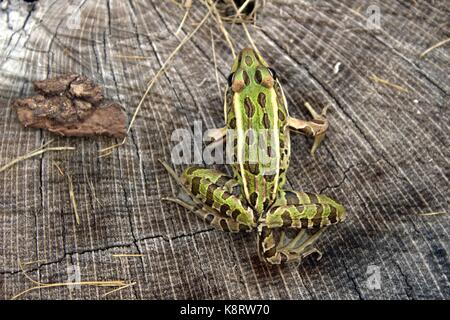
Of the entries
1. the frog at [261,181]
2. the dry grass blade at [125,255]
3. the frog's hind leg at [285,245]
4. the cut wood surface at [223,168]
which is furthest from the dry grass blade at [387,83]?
the dry grass blade at [125,255]

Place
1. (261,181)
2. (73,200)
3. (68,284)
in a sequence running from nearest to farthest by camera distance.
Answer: (68,284), (73,200), (261,181)

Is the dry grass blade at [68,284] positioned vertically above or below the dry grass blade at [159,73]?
below

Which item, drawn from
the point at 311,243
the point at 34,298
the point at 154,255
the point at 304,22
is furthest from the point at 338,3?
the point at 34,298

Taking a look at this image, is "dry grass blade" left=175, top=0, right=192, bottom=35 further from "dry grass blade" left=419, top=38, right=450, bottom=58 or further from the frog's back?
"dry grass blade" left=419, top=38, right=450, bottom=58

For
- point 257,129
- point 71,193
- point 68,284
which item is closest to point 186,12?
point 257,129

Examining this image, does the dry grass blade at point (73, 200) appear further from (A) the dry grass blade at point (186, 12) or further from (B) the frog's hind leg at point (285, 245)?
(A) the dry grass blade at point (186, 12)

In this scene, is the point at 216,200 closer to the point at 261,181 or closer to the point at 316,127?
the point at 261,181

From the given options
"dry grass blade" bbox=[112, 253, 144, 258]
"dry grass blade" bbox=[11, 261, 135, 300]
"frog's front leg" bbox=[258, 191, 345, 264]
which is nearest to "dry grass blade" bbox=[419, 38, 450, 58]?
"frog's front leg" bbox=[258, 191, 345, 264]
